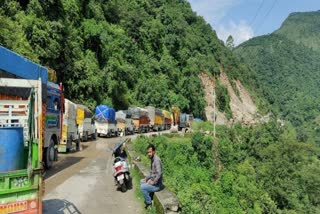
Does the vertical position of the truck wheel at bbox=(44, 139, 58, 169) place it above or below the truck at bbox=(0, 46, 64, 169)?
below

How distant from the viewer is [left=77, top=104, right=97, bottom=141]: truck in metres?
29.4

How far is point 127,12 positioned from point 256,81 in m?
87.7

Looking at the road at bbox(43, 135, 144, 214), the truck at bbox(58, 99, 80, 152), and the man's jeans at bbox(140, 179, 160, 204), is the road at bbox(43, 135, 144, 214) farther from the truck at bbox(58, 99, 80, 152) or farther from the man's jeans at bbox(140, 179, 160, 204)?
the truck at bbox(58, 99, 80, 152)

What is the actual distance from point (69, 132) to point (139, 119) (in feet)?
85.2

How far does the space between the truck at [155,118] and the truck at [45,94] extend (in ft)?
121

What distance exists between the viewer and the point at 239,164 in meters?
49.7

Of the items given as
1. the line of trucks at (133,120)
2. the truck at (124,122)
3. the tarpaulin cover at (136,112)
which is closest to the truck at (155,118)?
the line of trucks at (133,120)

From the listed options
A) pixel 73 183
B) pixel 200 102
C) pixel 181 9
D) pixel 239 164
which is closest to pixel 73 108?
pixel 73 183

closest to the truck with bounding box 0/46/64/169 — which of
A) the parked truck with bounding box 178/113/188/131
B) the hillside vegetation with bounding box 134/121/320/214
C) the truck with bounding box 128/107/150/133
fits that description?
the hillside vegetation with bounding box 134/121/320/214

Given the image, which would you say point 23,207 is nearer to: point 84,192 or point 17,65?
point 84,192

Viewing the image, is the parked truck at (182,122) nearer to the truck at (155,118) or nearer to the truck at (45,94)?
the truck at (155,118)

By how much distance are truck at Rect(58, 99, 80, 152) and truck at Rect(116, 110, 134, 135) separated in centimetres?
1640

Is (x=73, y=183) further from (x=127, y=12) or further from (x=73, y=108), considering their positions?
(x=127, y=12)

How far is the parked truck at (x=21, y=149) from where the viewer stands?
6617mm
